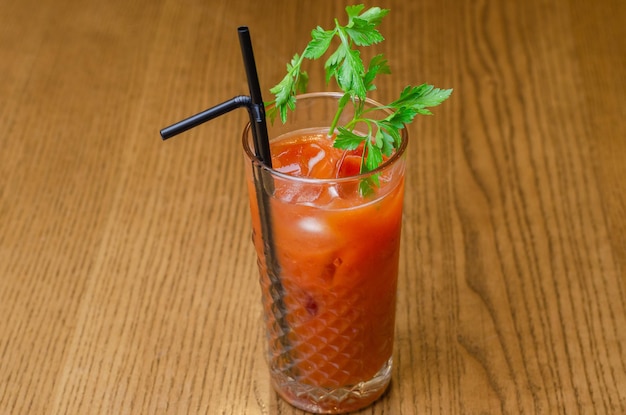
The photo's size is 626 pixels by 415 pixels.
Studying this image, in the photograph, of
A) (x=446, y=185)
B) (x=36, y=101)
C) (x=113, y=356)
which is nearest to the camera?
(x=113, y=356)

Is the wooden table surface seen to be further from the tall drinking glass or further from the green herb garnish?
Answer: the green herb garnish

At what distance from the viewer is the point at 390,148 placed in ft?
3.86

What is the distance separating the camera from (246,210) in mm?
1673

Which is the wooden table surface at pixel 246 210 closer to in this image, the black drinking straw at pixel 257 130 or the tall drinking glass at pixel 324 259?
the tall drinking glass at pixel 324 259

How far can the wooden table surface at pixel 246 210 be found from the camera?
1.40 m

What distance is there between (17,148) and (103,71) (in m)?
0.27

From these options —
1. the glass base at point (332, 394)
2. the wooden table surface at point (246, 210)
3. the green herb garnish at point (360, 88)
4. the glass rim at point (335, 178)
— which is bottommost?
the glass base at point (332, 394)

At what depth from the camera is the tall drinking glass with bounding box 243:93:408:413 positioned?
1183 mm

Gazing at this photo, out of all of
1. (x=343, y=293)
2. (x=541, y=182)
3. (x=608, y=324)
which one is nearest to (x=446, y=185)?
(x=541, y=182)

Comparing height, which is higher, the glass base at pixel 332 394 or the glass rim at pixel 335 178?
the glass rim at pixel 335 178

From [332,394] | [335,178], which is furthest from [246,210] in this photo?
[335,178]

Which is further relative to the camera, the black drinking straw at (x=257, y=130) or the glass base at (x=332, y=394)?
the glass base at (x=332, y=394)

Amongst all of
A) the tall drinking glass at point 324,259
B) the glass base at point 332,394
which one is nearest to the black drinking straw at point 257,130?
the tall drinking glass at point 324,259

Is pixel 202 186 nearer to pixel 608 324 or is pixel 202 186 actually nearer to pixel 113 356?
pixel 113 356
